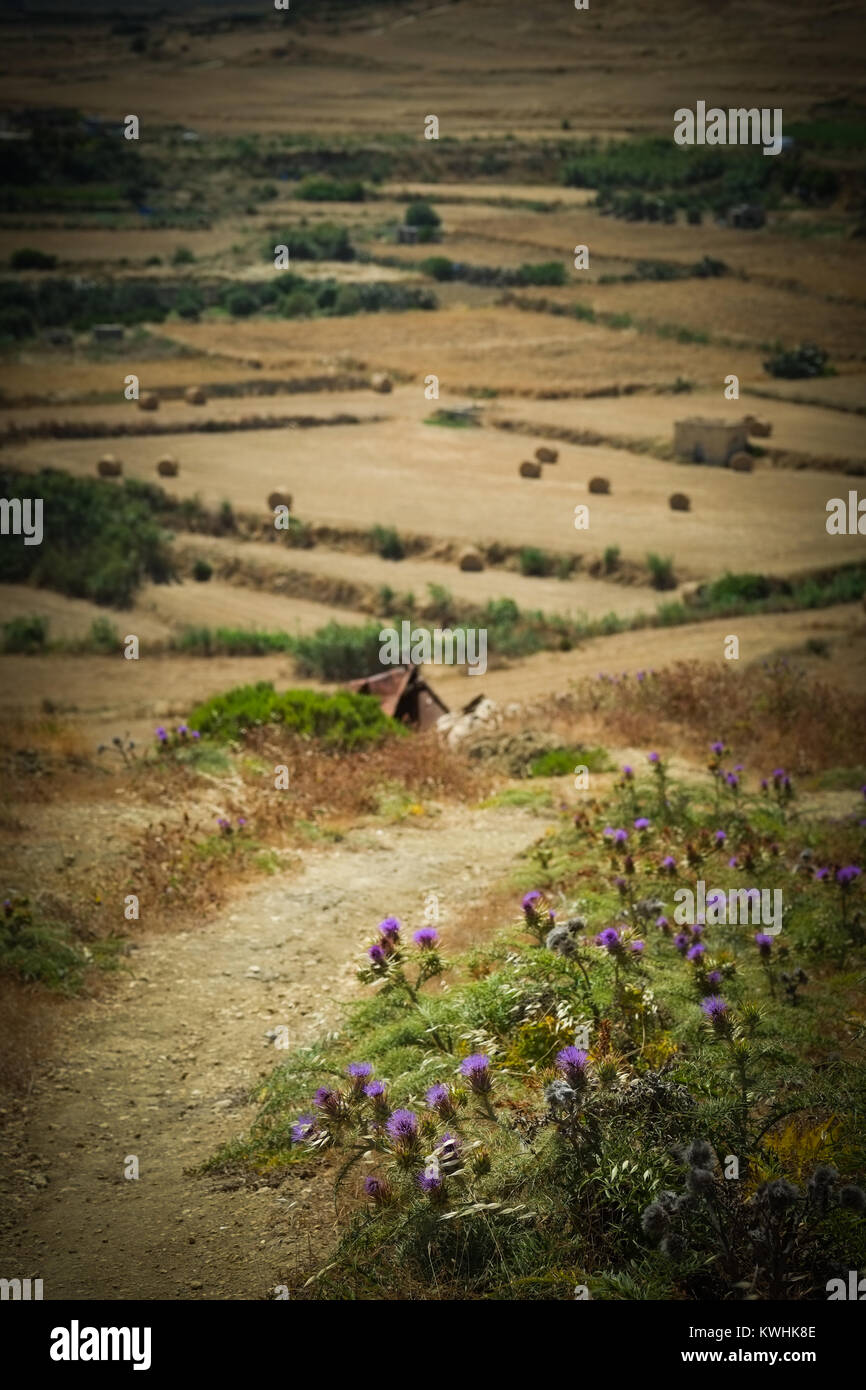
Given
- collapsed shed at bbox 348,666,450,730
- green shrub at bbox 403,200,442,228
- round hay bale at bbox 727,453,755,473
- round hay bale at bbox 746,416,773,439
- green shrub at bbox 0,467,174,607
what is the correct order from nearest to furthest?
collapsed shed at bbox 348,666,450,730 < green shrub at bbox 0,467,174,607 < round hay bale at bbox 727,453,755,473 < round hay bale at bbox 746,416,773,439 < green shrub at bbox 403,200,442,228

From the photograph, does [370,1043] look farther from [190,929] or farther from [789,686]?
[789,686]

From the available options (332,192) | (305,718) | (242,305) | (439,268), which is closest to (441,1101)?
(305,718)

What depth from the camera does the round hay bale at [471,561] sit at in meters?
29.5

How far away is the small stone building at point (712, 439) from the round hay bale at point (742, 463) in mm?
428

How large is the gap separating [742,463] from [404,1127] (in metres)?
32.0

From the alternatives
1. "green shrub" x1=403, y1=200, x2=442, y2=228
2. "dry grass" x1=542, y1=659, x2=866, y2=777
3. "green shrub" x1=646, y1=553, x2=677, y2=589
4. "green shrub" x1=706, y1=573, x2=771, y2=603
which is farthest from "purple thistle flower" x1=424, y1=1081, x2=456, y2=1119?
"green shrub" x1=403, y1=200, x2=442, y2=228

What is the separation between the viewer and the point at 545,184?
82.8 meters

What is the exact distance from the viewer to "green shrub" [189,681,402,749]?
13203 mm

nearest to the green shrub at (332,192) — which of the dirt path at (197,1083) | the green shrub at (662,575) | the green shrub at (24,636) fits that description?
the green shrub at (662,575)

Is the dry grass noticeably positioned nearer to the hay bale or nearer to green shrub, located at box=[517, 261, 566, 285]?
the hay bale

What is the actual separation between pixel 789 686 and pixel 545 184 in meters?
72.3

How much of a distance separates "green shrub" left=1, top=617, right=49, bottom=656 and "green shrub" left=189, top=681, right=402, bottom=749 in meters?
11.6

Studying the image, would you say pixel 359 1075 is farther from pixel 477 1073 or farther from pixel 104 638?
pixel 104 638

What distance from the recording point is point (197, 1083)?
708 centimetres
